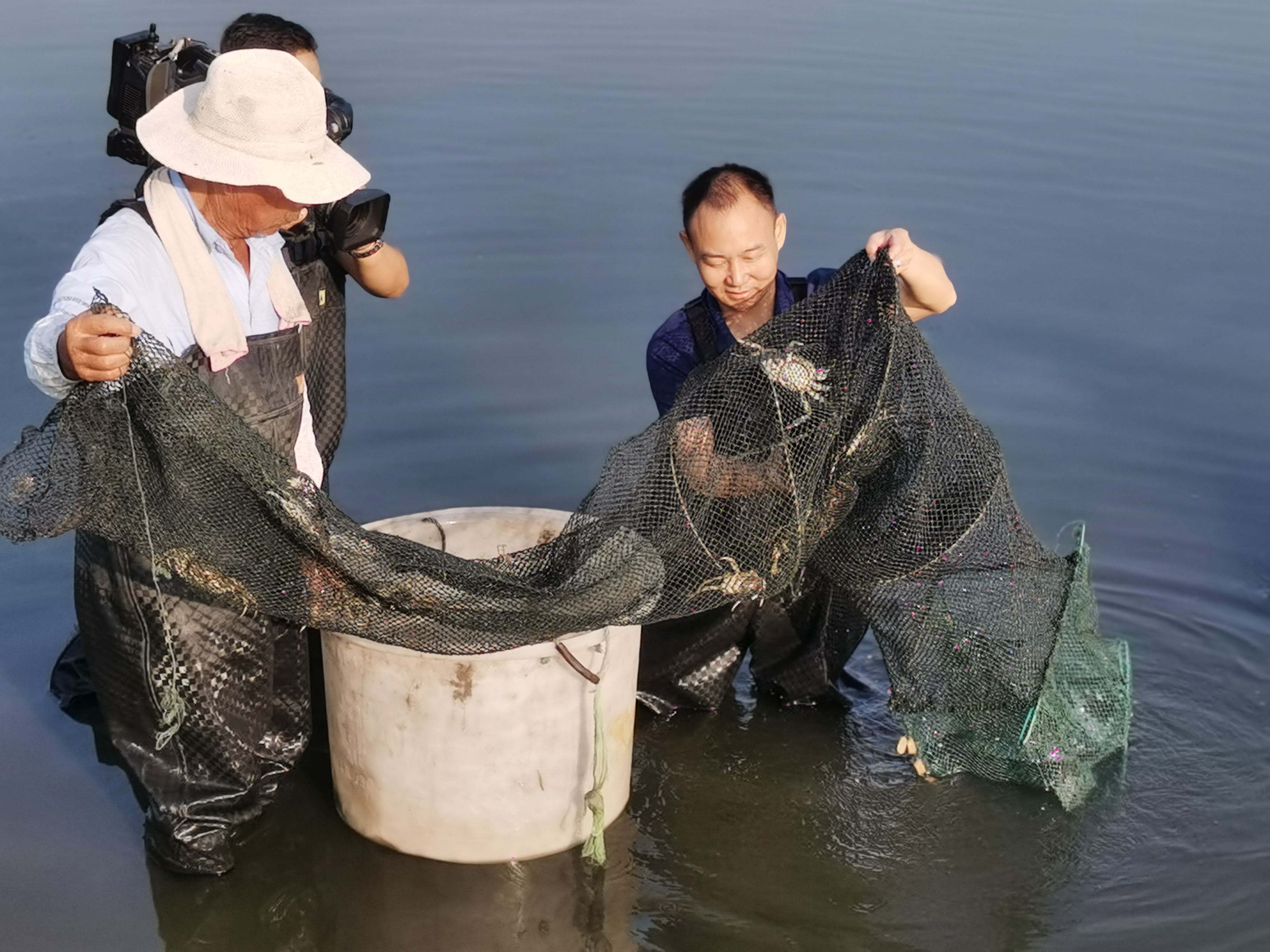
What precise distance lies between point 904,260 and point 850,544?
74cm

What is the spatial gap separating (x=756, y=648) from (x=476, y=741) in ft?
4.30

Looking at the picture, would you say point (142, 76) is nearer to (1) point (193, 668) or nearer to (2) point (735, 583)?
(1) point (193, 668)

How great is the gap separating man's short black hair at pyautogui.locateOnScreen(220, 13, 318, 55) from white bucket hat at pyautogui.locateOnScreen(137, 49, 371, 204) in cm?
99

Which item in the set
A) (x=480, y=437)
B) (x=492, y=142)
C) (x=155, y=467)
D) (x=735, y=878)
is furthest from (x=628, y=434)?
(x=492, y=142)

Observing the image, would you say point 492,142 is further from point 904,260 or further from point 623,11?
point 904,260

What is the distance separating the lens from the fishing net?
339 centimetres

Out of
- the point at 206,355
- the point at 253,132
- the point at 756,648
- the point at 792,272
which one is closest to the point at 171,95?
the point at 253,132

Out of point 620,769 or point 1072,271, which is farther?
point 1072,271

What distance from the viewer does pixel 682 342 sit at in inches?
166

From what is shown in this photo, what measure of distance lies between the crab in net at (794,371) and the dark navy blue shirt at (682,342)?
27 centimetres

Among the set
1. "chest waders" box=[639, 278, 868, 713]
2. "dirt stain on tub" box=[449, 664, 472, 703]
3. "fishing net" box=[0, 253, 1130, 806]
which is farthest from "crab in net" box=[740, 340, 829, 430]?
"dirt stain on tub" box=[449, 664, 472, 703]

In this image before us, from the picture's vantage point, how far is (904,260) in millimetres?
3703

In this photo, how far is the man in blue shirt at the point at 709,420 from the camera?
377 centimetres

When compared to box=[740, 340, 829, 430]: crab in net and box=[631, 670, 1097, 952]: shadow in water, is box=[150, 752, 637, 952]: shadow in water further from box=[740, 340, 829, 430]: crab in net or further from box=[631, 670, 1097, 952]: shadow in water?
box=[740, 340, 829, 430]: crab in net
